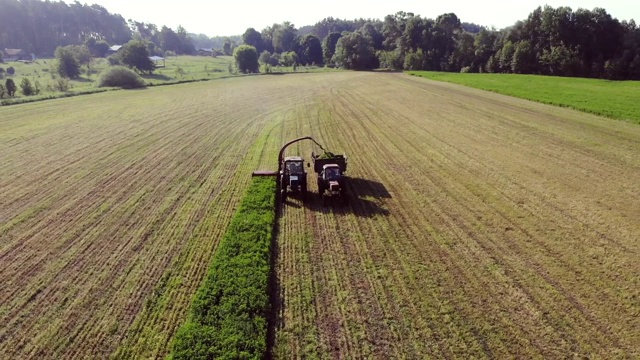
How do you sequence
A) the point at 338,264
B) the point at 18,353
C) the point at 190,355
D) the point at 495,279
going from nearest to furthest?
the point at 190,355 → the point at 18,353 → the point at 495,279 → the point at 338,264

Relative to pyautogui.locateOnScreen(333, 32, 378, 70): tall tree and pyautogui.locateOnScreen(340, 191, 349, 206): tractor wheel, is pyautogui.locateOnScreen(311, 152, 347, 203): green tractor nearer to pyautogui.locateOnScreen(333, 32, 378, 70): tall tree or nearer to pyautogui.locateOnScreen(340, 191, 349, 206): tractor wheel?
pyautogui.locateOnScreen(340, 191, 349, 206): tractor wheel

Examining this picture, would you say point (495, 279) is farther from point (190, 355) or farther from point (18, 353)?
point (18, 353)

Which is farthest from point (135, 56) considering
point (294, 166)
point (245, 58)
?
point (294, 166)

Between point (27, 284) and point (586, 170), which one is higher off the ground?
point (586, 170)

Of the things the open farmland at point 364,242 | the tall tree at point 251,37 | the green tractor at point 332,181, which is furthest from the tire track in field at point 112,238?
the tall tree at point 251,37

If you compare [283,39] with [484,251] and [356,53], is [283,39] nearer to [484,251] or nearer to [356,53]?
[356,53]

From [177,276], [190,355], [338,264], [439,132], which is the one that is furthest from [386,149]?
[190,355]
